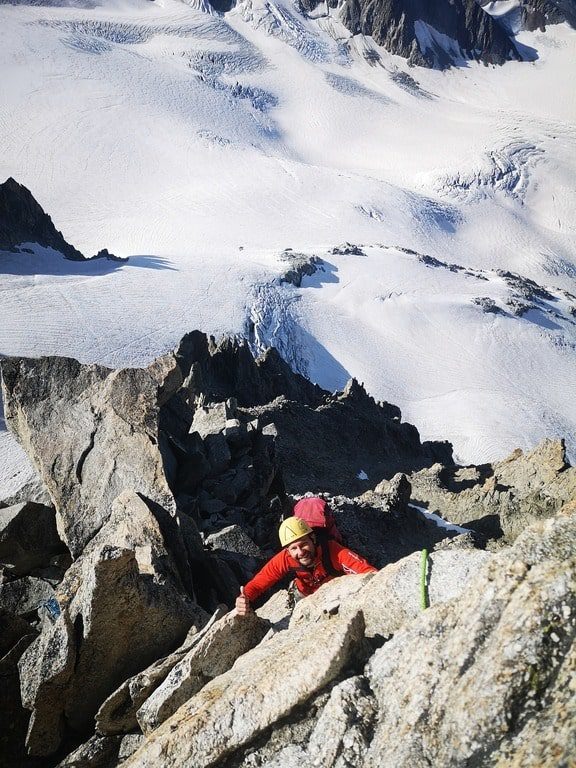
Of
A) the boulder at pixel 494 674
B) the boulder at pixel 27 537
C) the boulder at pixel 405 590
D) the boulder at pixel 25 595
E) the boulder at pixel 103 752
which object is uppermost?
the boulder at pixel 494 674

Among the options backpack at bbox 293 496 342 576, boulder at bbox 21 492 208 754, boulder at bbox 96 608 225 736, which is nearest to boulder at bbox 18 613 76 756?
boulder at bbox 21 492 208 754

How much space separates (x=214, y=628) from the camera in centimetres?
592

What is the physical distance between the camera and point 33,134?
116375 mm

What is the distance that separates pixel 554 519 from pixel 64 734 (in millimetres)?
5908

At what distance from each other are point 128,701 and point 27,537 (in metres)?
5.12

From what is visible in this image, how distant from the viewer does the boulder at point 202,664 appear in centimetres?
536

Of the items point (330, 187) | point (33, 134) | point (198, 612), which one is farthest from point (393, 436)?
point (33, 134)

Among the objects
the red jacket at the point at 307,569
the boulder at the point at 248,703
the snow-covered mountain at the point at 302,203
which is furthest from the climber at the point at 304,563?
the snow-covered mountain at the point at 302,203

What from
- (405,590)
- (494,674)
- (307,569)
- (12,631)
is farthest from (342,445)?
(494,674)

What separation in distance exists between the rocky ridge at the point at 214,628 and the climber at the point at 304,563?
1.33ft

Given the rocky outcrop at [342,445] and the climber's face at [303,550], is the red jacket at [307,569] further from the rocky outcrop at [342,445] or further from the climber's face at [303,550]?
the rocky outcrop at [342,445]

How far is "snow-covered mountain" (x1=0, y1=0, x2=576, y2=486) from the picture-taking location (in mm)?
50594

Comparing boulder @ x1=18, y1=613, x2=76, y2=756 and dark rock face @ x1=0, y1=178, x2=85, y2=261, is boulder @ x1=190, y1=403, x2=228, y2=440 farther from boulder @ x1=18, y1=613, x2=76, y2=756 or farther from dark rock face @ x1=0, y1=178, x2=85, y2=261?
dark rock face @ x1=0, y1=178, x2=85, y2=261

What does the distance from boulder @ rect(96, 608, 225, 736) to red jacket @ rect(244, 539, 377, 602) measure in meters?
1.34
